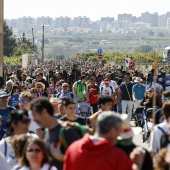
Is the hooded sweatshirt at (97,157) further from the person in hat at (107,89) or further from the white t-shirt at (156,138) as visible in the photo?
the person in hat at (107,89)

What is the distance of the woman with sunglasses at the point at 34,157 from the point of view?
284 inches

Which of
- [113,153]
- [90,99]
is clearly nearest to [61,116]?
[113,153]

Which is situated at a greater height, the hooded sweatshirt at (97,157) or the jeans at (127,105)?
the hooded sweatshirt at (97,157)

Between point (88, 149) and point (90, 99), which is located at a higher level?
point (88, 149)

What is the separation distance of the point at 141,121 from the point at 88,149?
40.3 feet

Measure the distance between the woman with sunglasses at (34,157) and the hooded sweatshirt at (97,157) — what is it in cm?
36

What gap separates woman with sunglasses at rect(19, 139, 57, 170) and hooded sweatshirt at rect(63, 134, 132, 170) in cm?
36

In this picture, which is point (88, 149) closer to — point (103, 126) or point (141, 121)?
point (103, 126)

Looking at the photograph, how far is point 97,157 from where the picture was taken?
6.74 m

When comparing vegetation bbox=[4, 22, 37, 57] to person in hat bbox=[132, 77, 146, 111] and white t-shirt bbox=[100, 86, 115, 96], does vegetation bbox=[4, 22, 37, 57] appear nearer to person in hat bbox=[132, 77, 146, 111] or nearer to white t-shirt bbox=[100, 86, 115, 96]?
white t-shirt bbox=[100, 86, 115, 96]

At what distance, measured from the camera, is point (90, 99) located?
21.5 metres

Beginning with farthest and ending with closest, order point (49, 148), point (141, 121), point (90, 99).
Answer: point (90, 99) < point (141, 121) < point (49, 148)

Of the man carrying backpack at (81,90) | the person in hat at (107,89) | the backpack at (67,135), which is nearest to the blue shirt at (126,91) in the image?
the person in hat at (107,89)

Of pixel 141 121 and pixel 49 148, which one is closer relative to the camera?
pixel 49 148
